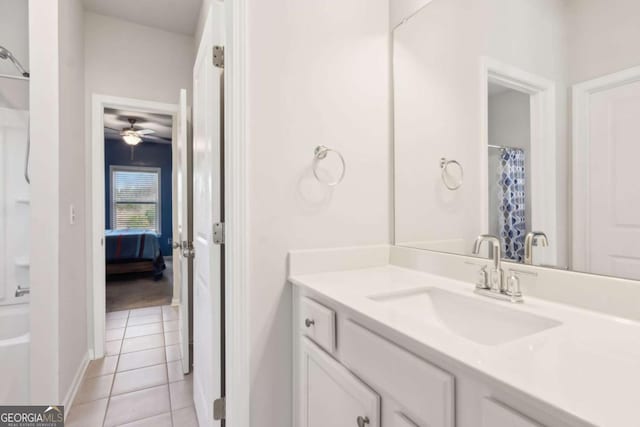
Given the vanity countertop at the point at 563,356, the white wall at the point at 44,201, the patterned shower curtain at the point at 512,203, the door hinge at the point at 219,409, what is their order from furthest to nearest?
the white wall at the point at 44,201 < the door hinge at the point at 219,409 < the patterned shower curtain at the point at 512,203 < the vanity countertop at the point at 563,356

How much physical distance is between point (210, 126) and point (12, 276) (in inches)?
74.6

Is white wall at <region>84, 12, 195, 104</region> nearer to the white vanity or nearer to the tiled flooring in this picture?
→ the tiled flooring

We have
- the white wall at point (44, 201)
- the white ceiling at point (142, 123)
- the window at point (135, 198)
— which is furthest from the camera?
the window at point (135, 198)

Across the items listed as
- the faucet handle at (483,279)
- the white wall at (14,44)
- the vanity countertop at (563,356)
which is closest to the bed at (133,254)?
the white wall at (14,44)

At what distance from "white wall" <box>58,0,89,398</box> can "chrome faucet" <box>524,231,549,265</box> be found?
2.20 meters

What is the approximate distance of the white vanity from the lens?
1.57 feet

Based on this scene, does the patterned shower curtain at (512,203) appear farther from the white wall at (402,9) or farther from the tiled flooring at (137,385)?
the tiled flooring at (137,385)

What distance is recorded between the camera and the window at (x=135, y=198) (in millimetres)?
6625

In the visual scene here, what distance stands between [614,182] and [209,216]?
1402 millimetres

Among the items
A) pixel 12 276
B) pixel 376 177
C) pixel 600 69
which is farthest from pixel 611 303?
pixel 12 276

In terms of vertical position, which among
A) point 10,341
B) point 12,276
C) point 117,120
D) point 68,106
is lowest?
point 10,341

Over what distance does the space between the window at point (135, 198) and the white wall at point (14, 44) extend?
16.9 feet

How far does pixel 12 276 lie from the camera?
2.06 meters

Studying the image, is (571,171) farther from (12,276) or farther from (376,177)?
(12,276)
